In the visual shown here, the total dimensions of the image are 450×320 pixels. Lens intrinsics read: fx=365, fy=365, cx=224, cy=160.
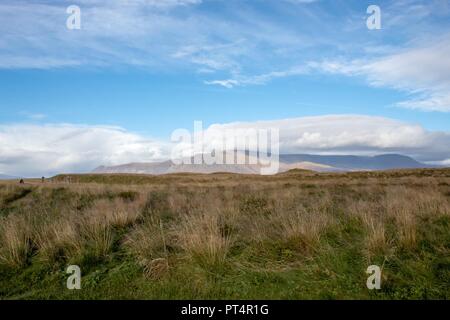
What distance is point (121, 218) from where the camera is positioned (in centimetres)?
960

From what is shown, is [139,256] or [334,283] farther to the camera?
[139,256]

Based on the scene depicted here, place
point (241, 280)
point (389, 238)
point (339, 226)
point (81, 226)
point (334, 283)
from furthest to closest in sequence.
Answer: point (81, 226) < point (339, 226) < point (389, 238) < point (241, 280) < point (334, 283)

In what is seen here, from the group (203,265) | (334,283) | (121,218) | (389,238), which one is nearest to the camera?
(334,283)

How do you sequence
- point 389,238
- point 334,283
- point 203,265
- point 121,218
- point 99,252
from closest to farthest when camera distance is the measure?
point 334,283 < point 203,265 < point 389,238 < point 99,252 < point 121,218

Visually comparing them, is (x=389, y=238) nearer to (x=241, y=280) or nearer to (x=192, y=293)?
(x=241, y=280)

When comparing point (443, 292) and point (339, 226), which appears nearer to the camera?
point (443, 292)

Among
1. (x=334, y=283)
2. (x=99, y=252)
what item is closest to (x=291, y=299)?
(x=334, y=283)

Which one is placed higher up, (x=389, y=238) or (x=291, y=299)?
(x=389, y=238)

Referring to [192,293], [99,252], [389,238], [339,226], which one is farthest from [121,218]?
[389,238]
